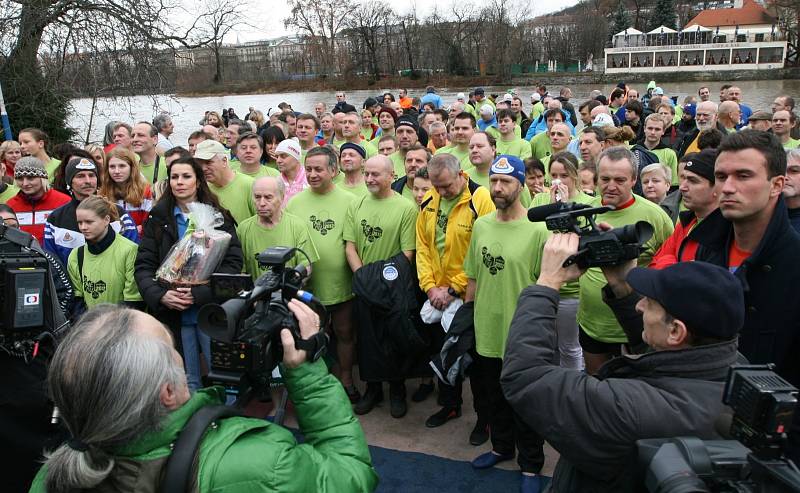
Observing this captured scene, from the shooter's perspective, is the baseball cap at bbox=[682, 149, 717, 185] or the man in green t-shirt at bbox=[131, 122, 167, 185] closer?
the baseball cap at bbox=[682, 149, 717, 185]

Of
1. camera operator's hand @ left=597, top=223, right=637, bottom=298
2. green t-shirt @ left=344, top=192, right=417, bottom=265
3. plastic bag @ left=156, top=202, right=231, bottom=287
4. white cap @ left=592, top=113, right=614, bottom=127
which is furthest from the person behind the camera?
white cap @ left=592, top=113, right=614, bottom=127

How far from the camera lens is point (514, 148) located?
7.54 m

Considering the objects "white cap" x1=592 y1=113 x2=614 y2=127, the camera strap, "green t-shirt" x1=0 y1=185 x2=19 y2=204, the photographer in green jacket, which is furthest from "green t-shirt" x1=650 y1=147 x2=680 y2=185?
"green t-shirt" x1=0 y1=185 x2=19 y2=204

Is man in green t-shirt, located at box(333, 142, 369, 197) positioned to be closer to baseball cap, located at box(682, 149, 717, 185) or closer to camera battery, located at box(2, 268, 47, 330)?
baseball cap, located at box(682, 149, 717, 185)

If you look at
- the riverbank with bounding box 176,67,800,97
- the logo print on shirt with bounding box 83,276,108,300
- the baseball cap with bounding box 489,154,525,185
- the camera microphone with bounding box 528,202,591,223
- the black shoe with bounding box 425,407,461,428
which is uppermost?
the riverbank with bounding box 176,67,800,97

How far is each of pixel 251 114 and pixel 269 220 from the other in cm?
853

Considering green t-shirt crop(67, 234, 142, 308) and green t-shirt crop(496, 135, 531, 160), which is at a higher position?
green t-shirt crop(496, 135, 531, 160)

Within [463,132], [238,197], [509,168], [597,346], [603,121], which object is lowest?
[597,346]

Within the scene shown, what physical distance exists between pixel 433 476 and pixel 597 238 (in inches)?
86.9

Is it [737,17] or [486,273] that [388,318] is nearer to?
[486,273]

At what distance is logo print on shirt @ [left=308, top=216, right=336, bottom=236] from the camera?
4578 mm

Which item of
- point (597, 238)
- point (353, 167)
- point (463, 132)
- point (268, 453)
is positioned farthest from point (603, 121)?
point (268, 453)

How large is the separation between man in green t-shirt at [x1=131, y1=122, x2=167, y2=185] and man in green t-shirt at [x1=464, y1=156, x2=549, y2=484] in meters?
4.37

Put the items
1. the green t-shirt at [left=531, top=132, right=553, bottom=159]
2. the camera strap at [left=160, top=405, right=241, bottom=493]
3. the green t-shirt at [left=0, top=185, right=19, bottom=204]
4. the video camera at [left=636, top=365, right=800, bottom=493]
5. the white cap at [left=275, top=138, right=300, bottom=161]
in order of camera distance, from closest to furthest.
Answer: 1. the video camera at [left=636, top=365, right=800, bottom=493]
2. the camera strap at [left=160, top=405, right=241, bottom=493]
3. the green t-shirt at [left=0, top=185, right=19, bottom=204]
4. the white cap at [left=275, top=138, right=300, bottom=161]
5. the green t-shirt at [left=531, top=132, right=553, bottom=159]
